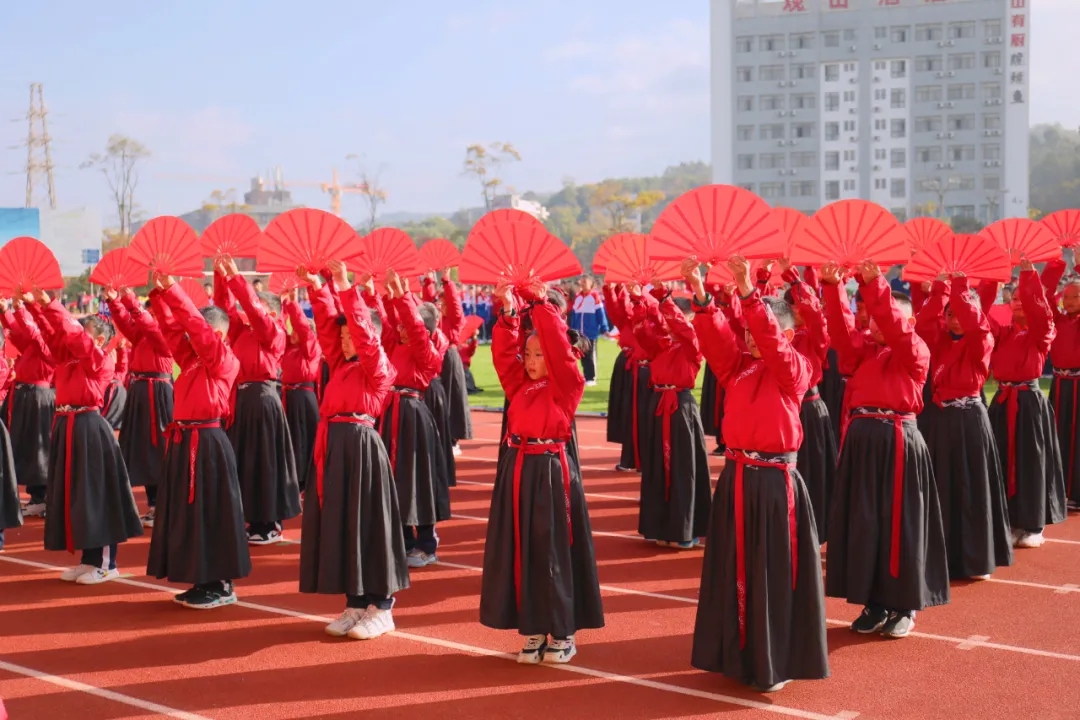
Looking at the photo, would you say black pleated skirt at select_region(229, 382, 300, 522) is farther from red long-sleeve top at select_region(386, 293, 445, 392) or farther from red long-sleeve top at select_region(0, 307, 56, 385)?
red long-sleeve top at select_region(0, 307, 56, 385)

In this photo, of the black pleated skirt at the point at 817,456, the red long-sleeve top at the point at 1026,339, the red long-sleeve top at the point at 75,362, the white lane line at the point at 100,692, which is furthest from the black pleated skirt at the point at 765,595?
the red long-sleeve top at the point at 75,362

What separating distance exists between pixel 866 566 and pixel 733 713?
1569 millimetres

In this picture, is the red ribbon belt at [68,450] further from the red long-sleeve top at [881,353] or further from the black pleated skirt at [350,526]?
the red long-sleeve top at [881,353]

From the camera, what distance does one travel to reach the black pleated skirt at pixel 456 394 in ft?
42.4

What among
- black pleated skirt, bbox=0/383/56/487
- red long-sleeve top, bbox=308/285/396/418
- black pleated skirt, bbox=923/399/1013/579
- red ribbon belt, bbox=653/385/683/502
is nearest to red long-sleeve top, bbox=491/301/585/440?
red long-sleeve top, bbox=308/285/396/418

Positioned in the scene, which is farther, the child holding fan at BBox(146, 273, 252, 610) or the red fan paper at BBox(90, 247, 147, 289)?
the red fan paper at BBox(90, 247, 147, 289)

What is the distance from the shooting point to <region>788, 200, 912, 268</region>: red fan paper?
5914 millimetres

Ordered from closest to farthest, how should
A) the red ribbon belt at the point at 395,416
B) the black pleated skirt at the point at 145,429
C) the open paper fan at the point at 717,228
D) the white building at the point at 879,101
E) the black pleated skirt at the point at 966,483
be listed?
the open paper fan at the point at 717,228, the black pleated skirt at the point at 966,483, the red ribbon belt at the point at 395,416, the black pleated skirt at the point at 145,429, the white building at the point at 879,101

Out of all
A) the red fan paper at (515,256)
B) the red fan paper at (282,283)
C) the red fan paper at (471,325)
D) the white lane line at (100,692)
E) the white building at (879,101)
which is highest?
the white building at (879,101)

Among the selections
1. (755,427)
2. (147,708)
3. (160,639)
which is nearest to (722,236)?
(755,427)

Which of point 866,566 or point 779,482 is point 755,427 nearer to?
point 779,482

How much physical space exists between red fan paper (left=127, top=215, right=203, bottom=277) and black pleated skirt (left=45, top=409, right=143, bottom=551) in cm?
146

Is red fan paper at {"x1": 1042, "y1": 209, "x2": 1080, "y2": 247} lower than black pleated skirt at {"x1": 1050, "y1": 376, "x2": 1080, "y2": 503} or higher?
higher

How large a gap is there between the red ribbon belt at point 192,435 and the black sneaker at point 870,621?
4187mm
